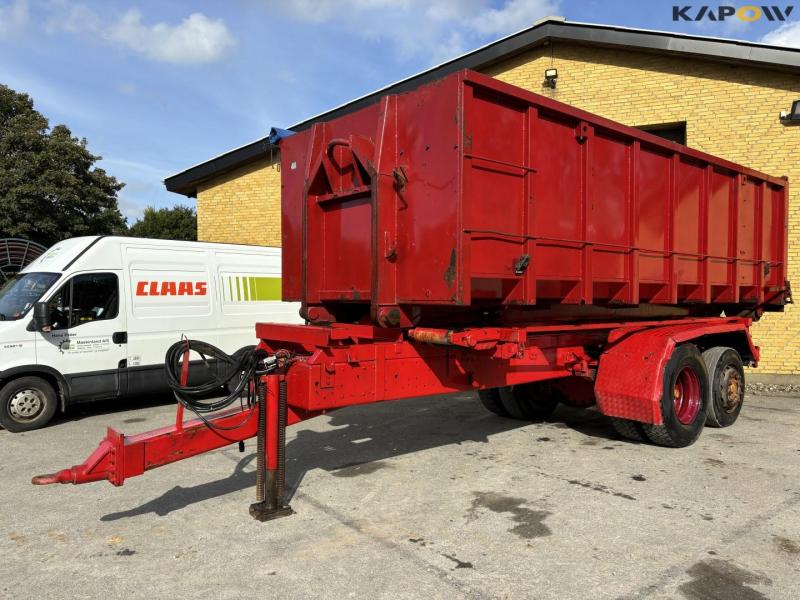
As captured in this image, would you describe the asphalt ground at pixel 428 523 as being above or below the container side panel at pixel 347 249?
below

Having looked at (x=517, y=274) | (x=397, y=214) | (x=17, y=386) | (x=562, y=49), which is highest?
(x=562, y=49)

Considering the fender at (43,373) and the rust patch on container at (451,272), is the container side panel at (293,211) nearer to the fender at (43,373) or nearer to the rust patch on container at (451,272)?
the rust patch on container at (451,272)

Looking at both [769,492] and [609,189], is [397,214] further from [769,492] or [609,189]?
[769,492]

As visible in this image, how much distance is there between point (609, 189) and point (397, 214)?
2157 mm

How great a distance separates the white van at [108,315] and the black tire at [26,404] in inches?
0.5

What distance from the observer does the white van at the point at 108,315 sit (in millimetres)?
7465

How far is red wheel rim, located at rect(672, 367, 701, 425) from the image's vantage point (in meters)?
6.42

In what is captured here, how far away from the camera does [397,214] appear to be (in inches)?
171

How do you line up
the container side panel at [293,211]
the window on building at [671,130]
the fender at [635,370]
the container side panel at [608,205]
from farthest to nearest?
the window on building at [671,130] → the fender at [635,370] → the container side panel at [293,211] → the container side panel at [608,205]

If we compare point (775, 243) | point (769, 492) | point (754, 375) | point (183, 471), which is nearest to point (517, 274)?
point (769, 492)

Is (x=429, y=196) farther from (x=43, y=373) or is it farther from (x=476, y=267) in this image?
(x=43, y=373)

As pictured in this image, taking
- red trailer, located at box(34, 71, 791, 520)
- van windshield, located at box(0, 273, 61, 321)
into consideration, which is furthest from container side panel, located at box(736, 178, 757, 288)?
van windshield, located at box(0, 273, 61, 321)

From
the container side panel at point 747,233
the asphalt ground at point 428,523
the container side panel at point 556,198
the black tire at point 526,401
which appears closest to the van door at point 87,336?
the asphalt ground at point 428,523

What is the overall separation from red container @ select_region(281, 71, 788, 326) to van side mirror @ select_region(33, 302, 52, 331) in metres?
3.87
